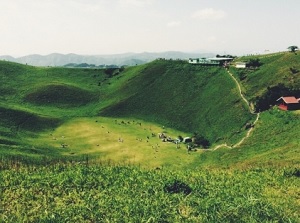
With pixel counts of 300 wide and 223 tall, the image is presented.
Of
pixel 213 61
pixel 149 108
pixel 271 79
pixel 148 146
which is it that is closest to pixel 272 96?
pixel 271 79

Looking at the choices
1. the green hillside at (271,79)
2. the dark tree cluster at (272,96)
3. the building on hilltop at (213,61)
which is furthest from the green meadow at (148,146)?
the building on hilltop at (213,61)

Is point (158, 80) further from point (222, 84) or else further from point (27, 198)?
point (27, 198)

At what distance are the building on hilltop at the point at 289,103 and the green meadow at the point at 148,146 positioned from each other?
283 centimetres

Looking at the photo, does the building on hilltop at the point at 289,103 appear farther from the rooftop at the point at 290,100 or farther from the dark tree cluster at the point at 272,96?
the dark tree cluster at the point at 272,96

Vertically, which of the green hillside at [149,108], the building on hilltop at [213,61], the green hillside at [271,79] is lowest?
the green hillside at [149,108]

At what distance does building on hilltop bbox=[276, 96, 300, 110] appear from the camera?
100562mm

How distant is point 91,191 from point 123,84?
141620mm

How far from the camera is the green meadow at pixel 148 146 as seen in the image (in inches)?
1035

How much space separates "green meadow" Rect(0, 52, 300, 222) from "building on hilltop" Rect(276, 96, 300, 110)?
2.83m

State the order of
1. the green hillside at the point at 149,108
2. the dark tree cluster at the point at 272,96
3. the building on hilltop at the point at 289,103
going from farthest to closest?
the dark tree cluster at the point at 272,96, the building on hilltop at the point at 289,103, the green hillside at the point at 149,108

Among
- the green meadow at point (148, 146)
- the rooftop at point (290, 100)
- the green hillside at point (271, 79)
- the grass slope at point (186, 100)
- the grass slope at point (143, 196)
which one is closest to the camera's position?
the grass slope at point (143, 196)

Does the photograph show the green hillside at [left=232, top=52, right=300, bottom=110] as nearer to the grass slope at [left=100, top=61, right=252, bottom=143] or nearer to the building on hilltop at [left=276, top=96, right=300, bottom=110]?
the grass slope at [left=100, top=61, right=252, bottom=143]

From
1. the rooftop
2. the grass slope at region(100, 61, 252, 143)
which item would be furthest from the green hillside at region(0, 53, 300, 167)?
the rooftop

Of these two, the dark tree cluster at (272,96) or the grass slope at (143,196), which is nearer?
the grass slope at (143,196)
